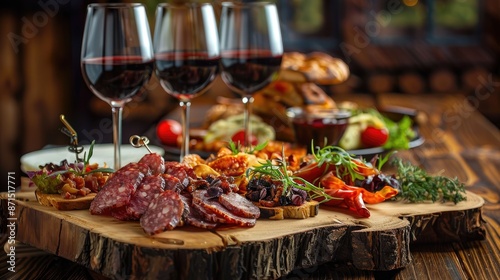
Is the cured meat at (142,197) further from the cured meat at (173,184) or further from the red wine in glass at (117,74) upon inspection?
the red wine in glass at (117,74)

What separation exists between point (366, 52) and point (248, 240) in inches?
185

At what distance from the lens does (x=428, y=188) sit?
2141 millimetres

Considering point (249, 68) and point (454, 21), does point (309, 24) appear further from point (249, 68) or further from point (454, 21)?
point (249, 68)

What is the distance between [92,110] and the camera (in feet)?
20.1

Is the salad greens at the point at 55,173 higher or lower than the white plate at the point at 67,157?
higher

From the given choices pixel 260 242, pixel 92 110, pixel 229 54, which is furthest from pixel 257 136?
pixel 92 110

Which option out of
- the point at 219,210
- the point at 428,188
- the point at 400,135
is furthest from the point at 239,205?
the point at 400,135

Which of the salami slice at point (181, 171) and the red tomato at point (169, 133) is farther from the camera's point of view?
the red tomato at point (169, 133)

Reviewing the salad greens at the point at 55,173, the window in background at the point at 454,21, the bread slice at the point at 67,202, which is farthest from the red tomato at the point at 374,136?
the window in background at the point at 454,21

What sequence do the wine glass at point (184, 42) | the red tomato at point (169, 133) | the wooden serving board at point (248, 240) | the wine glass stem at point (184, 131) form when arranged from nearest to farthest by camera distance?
the wooden serving board at point (248, 240)
the wine glass at point (184, 42)
the wine glass stem at point (184, 131)
the red tomato at point (169, 133)

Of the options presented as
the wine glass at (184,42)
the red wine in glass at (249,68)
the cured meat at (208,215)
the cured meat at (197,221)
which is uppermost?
the wine glass at (184,42)

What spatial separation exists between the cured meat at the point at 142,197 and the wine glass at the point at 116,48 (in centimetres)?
50

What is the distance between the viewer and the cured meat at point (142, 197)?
1804 millimetres

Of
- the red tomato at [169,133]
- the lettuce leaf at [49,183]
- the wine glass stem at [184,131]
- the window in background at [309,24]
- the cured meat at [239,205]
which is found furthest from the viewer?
the window in background at [309,24]
